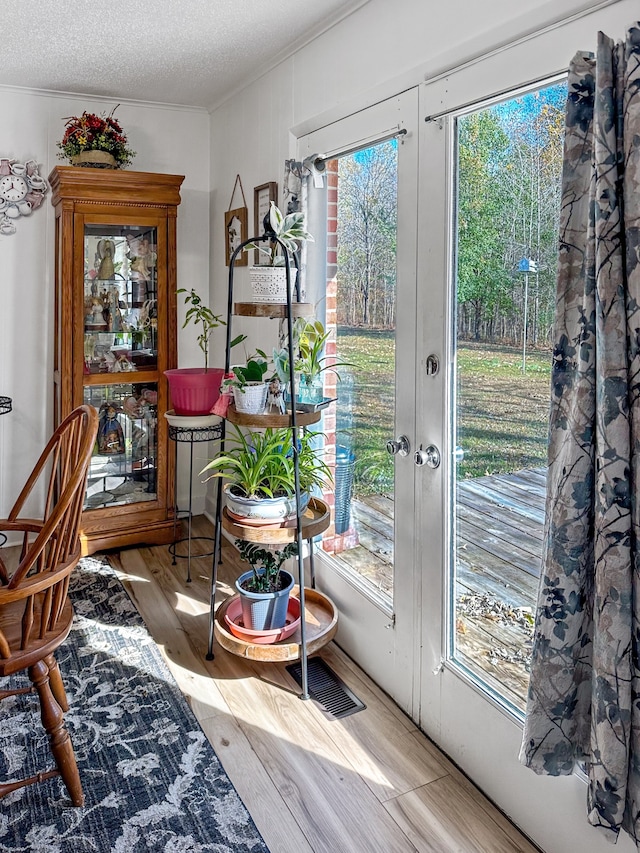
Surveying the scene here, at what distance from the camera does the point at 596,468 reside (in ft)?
4.63

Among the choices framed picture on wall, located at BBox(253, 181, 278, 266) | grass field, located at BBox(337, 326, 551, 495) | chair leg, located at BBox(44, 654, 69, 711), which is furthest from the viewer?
framed picture on wall, located at BBox(253, 181, 278, 266)

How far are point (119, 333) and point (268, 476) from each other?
5.32 ft

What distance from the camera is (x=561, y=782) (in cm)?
169

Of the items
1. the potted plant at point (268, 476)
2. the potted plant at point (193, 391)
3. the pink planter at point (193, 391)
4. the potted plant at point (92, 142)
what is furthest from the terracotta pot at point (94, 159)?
the potted plant at point (268, 476)

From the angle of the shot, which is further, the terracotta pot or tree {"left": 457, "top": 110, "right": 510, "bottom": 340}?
the terracotta pot

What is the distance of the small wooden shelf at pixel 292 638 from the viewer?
2.46 meters

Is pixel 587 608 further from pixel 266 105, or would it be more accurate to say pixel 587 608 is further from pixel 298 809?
pixel 266 105

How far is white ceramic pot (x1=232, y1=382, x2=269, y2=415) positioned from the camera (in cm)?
239

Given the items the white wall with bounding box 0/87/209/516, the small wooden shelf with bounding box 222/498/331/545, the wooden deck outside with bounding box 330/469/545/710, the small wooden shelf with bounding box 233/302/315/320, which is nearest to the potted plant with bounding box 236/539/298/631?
the small wooden shelf with bounding box 222/498/331/545

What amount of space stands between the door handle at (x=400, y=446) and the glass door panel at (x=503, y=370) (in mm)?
236

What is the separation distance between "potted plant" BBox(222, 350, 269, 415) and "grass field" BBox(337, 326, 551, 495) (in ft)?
1.26

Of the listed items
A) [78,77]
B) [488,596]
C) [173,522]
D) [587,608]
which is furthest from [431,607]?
[78,77]

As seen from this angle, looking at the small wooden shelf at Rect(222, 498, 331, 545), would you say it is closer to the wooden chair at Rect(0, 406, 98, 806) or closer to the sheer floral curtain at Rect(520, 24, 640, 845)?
the wooden chair at Rect(0, 406, 98, 806)

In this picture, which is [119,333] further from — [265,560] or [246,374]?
[265,560]
